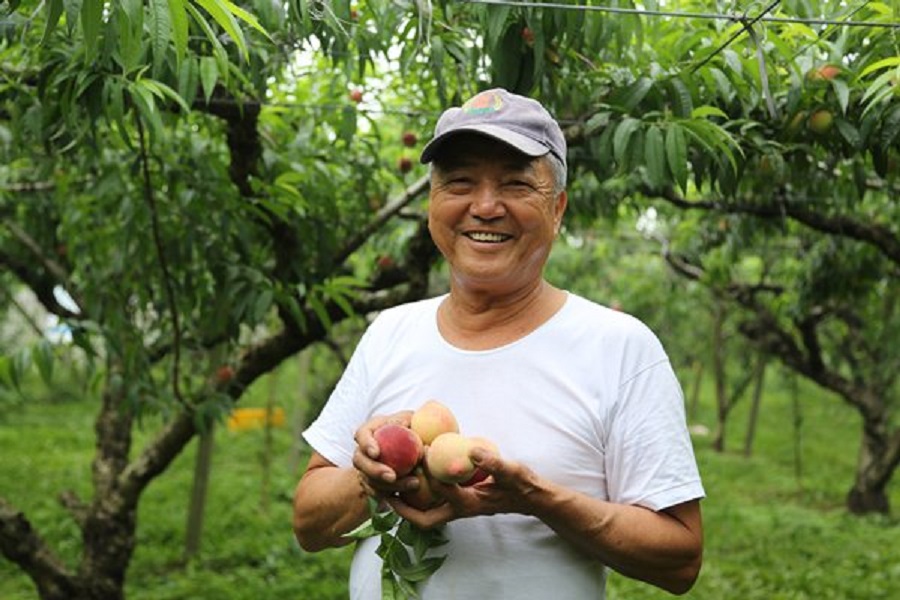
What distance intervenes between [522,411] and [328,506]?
34 centimetres

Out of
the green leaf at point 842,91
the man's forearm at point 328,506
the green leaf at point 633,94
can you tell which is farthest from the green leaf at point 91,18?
the green leaf at point 842,91

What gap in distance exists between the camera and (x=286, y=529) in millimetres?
7508

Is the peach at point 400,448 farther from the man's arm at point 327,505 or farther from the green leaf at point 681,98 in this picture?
the green leaf at point 681,98

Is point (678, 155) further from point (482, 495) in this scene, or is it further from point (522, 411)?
point (482, 495)

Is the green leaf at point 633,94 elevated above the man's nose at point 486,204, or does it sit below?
above

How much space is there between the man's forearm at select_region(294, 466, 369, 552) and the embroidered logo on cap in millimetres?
575

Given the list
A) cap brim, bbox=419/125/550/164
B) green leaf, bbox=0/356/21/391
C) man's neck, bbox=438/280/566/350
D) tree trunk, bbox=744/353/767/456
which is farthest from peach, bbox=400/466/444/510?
tree trunk, bbox=744/353/767/456

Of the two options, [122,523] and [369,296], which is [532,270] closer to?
[369,296]

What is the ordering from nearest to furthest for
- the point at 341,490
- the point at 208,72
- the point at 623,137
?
the point at 341,490
the point at 208,72
the point at 623,137

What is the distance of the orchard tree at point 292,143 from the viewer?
7.44ft

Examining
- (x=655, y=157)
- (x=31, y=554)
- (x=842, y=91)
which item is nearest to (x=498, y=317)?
(x=655, y=157)

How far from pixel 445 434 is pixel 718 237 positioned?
5242mm

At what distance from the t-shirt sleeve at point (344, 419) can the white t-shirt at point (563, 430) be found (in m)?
0.16

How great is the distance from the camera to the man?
1387mm
